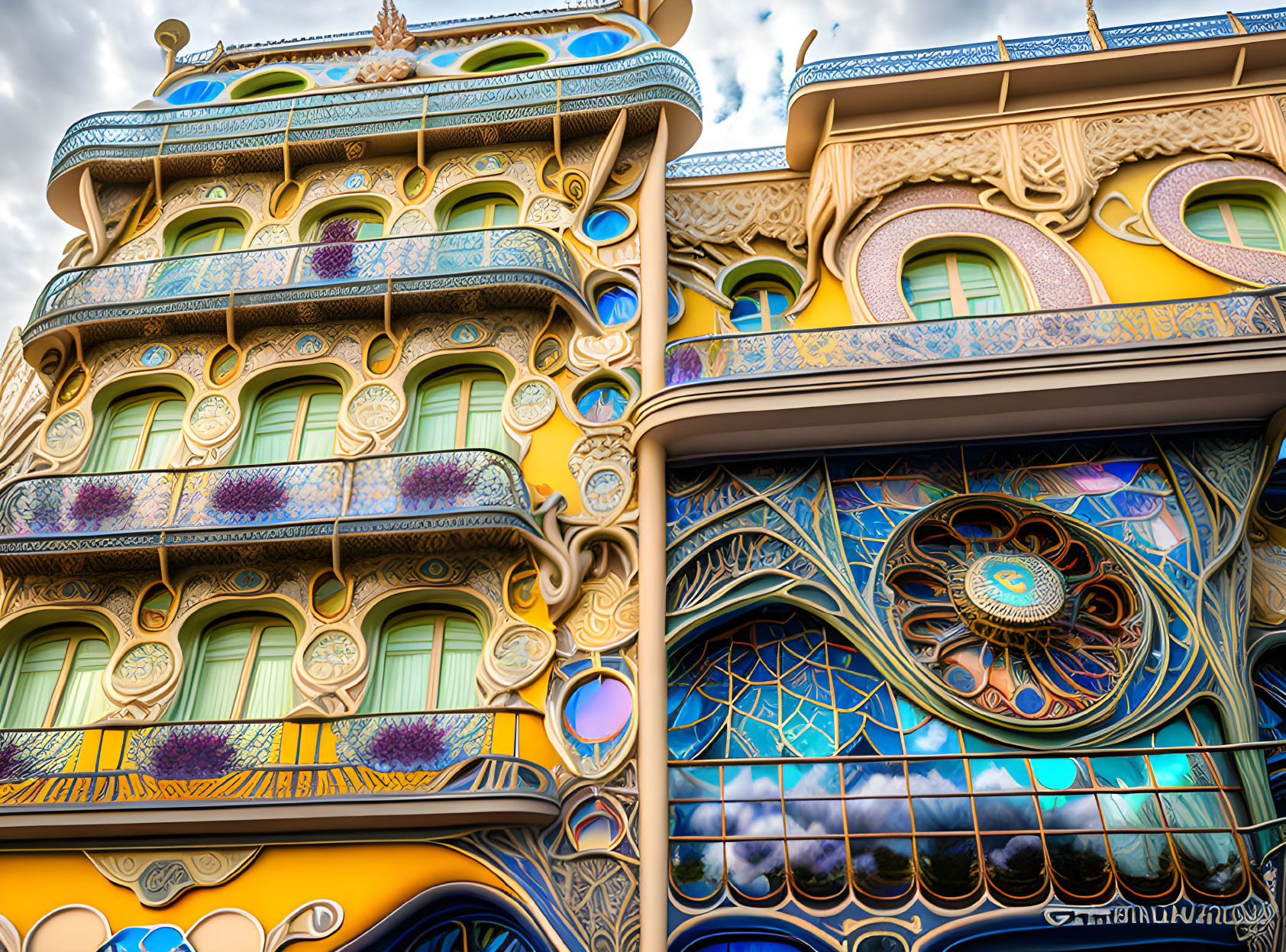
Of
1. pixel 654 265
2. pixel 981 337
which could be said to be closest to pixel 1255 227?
pixel 981 337

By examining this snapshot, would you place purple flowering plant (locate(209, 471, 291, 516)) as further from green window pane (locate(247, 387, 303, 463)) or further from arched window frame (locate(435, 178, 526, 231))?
arched window frame (locate(435, 178, 526, 231))

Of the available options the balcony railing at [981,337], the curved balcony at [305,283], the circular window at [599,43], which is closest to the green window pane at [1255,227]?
the balcony railing at [981,337]

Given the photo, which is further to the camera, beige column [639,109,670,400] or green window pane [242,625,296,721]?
beige column [639,109,670,400]

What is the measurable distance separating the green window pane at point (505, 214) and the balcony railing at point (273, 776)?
7.52 meters

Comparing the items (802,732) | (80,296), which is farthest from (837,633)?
(80,296)

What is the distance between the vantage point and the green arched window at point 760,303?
43.2ft

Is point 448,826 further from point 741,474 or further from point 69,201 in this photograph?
point 69,201

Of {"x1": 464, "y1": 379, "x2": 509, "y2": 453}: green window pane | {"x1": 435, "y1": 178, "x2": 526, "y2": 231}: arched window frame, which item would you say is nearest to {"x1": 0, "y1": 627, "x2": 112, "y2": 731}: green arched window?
{"x1": 464, "y1": 379, "x2": 509, "y2": 453}: green window pane

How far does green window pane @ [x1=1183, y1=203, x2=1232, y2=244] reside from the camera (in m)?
12.3

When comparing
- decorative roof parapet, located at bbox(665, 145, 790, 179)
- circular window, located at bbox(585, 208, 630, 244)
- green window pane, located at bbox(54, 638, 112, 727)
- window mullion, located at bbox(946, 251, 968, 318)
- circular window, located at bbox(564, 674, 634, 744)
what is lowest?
circular window, located at bbox(564, 674, 634, 744)

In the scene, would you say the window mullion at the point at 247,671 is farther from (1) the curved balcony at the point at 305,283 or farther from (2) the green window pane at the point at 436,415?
(1) the curved balcony at the point at 305,283

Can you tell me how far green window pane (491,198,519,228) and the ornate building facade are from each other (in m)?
0.10

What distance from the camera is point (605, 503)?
11141mm

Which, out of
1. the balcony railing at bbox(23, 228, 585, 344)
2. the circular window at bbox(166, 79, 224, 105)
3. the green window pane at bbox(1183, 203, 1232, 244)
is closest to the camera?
the green window pane at bbox(1183, 203, 1232, 244)
